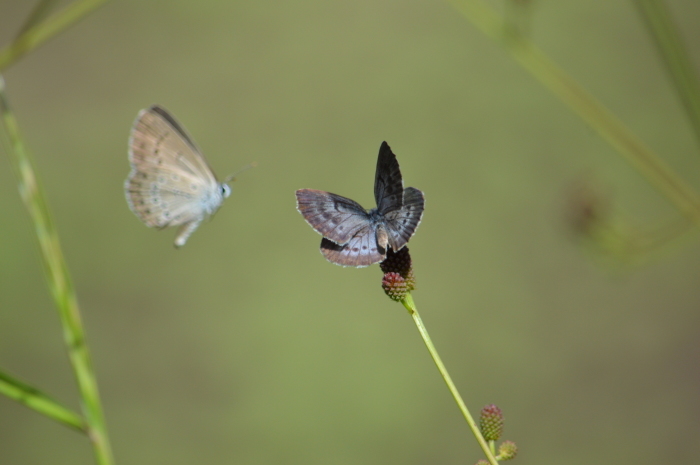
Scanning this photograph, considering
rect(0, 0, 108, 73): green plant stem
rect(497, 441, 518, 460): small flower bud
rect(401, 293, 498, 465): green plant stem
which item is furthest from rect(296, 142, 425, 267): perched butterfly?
rect(0, 0, 108, 73): green plant stem

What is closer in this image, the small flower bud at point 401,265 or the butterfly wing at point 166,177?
the small flower bud at point 401,265

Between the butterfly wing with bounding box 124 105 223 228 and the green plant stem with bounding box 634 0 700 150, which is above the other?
the butterfly wing with bounding box 124 105 223 228

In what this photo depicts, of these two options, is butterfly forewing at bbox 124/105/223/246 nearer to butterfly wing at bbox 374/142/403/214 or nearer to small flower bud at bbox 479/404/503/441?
butterfly wing at bbox 374/142/403/214

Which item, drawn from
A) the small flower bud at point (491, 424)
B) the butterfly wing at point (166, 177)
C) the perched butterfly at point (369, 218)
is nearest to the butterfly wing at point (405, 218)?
the perched butterfly at point (369, 218)

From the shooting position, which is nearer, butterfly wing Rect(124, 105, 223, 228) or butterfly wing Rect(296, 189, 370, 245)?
butterfly wing Rect(296, 189, 370, 245)

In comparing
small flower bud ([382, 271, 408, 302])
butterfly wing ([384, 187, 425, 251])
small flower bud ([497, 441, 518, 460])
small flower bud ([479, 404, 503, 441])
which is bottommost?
small flower bud ([497, 441, 518, 460])

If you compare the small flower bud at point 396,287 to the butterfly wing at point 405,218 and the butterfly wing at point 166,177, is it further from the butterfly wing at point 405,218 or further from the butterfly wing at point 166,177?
the butterfly wing at point 166,177

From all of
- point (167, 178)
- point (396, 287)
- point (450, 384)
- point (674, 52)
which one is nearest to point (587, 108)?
point (674, 52)
